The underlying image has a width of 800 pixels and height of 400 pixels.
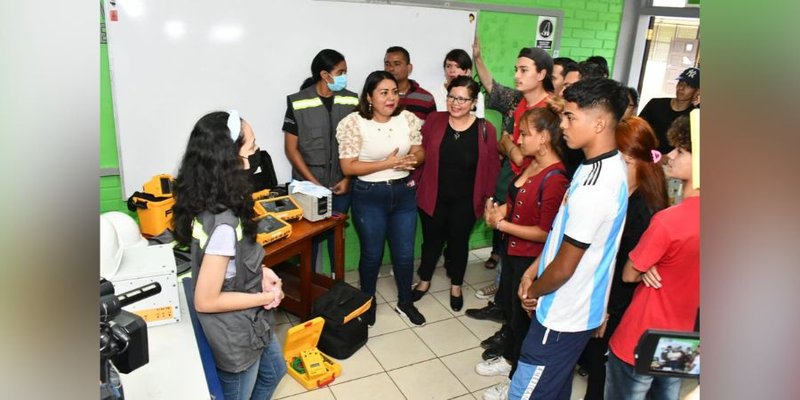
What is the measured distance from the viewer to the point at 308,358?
2.90 meters

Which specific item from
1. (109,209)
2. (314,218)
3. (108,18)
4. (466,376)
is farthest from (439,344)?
(108,18)

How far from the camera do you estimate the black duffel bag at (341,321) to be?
3070mm

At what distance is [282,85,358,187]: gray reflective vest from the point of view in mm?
3355

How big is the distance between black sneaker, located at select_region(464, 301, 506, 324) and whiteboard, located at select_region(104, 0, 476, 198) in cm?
164

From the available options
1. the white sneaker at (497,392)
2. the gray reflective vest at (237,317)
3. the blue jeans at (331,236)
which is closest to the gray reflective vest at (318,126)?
the blue jeans at (331,236)

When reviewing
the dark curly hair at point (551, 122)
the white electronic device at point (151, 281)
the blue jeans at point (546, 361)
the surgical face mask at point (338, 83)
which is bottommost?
the blue jeans at point (546, 361)

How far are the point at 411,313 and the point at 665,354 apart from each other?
2972 millimetres

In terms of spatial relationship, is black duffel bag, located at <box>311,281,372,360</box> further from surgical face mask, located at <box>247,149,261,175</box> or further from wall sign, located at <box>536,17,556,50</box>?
wall sign, located at <box>536,17,556,50</box>

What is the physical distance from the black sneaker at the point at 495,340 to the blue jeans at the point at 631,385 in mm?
1241

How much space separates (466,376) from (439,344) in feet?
1.14

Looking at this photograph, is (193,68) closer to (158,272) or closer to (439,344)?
(158,272)

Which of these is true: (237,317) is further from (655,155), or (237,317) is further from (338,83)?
(338,83)

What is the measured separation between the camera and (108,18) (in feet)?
9.09

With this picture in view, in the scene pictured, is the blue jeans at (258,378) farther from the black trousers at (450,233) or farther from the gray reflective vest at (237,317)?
the black trousers at (450,233)
